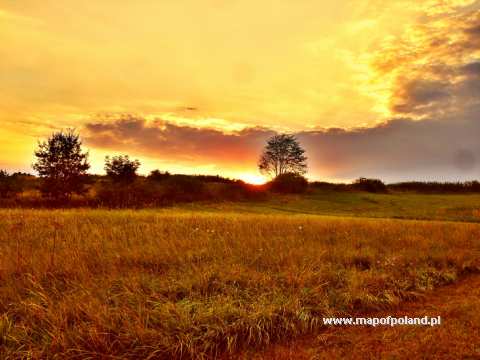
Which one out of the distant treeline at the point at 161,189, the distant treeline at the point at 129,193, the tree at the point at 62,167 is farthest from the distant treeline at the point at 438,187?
the tree at the point at 62,167

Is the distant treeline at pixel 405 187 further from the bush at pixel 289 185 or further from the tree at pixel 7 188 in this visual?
the tree at pixel 7 188

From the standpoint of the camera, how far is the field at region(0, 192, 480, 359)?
377 cm

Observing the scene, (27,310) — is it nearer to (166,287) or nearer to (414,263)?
(166,287)

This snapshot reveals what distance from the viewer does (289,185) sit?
41.0 meters

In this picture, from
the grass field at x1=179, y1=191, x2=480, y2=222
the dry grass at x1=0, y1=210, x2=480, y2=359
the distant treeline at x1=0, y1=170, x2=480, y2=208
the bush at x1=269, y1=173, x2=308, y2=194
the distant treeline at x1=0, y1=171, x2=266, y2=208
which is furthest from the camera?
the bush at x1=269, y1=173, x2=308, y2=194

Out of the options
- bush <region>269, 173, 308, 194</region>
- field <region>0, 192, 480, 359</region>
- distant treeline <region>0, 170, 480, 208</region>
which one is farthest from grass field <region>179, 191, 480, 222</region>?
field <region>0, 192, 480, 359</region>

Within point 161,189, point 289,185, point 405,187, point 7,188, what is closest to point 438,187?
point 405,187

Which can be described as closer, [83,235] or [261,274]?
[261,274]

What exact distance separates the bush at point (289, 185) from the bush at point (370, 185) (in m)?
8.70

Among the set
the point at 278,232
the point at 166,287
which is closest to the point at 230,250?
the point at 166,287

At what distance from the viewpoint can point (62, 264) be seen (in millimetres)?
5918

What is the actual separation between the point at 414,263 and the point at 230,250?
3960 millimetres

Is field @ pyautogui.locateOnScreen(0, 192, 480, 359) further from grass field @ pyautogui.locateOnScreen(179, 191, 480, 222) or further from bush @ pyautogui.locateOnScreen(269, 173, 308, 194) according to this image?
bush @ pyautogui.locateOnScreen(269, 173, 308, 194)

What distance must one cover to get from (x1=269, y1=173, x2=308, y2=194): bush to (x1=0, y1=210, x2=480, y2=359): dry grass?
3077cm
